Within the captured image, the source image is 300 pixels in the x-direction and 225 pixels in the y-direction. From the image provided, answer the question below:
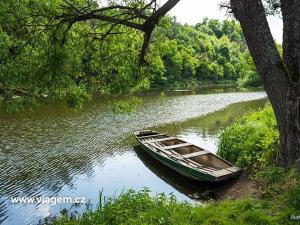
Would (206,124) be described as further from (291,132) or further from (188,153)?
(291,132)

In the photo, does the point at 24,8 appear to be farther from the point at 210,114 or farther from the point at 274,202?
the point at 210,114

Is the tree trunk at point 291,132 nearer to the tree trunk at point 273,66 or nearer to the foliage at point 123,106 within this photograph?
the tree trunk at point 273,66

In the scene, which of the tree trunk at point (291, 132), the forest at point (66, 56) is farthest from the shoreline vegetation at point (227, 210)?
the forest at point (66, 56)

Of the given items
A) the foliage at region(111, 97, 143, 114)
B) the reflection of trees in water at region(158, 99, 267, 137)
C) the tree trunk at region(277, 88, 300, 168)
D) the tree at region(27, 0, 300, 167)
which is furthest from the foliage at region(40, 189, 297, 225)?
the reflection of trees in water at region(158, 99, 267, 137)

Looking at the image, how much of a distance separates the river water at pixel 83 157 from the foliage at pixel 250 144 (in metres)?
1.74

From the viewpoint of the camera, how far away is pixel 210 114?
31156 mm

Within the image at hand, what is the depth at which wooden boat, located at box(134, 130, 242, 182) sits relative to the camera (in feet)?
38.2

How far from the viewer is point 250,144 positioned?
1241 cm

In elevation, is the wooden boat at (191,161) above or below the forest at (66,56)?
below

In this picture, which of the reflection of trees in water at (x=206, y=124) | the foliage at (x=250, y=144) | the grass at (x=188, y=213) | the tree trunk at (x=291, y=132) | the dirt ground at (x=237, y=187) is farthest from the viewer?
the reflection of trees in water at (x=206, y=124)

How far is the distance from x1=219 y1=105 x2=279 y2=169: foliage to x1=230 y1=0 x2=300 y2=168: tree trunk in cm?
375

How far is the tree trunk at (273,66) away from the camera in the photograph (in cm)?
603

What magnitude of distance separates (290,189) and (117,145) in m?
13.4

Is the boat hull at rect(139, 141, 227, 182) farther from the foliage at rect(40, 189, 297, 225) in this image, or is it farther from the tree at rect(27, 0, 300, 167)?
the tree at rect(27, 0, 300, 167)
